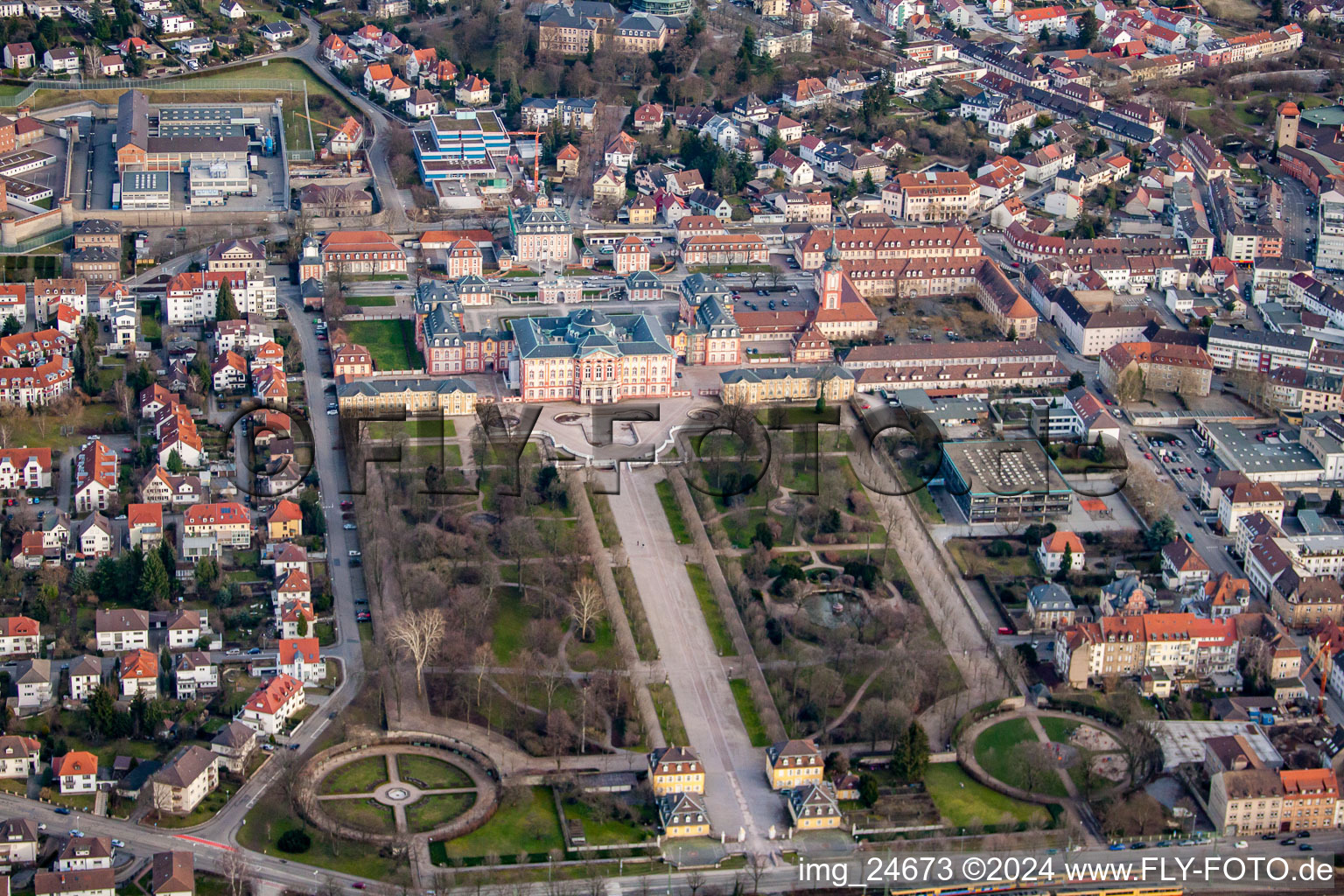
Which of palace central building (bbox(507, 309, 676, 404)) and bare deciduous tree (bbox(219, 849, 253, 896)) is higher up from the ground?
bare deciduous tree (bbox(219, 849, 253, 896))

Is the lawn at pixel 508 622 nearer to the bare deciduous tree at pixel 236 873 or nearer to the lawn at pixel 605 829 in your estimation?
the lawn at pixel 605 829

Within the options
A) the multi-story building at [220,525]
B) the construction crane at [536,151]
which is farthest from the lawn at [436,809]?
the construction crane at [536,151]

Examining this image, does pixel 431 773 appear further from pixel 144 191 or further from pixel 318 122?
pixel 318 122

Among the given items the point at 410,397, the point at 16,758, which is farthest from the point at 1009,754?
the point at 410,397

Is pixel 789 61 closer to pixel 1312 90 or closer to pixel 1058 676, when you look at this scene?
pixel 1312 90

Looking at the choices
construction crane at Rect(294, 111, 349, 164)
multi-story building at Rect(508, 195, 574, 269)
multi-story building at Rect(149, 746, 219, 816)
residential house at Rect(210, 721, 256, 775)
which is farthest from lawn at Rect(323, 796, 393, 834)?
construction crane at Rect(294, 111, 349, 164)

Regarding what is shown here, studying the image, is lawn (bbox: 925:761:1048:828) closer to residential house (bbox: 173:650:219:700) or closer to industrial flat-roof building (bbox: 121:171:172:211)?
residential house (bbox: 173:650:219:700)
